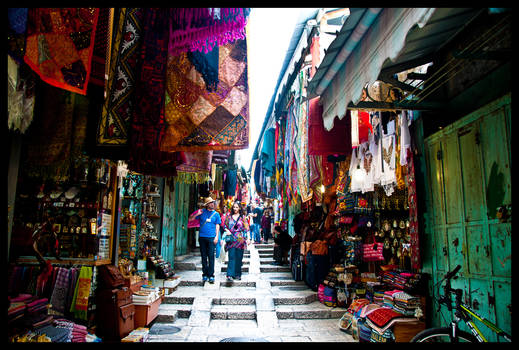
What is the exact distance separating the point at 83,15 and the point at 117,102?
2.93 ft

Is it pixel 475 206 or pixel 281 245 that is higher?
pixel 475 206

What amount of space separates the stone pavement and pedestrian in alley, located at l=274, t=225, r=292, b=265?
2539mm

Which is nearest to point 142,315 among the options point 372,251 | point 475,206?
point 372,251

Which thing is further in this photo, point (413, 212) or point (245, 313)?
point (245, 313)

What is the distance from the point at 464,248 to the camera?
416 centimetres

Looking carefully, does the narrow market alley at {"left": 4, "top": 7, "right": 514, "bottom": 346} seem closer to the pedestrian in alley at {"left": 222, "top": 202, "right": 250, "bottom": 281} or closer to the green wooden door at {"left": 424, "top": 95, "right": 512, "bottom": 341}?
the green wooden door at {"left": 424, "top": 95, "right": 512, "bottom": 341}

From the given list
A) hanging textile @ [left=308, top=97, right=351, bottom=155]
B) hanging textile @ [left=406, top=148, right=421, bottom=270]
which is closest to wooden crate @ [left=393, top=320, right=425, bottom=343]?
hanging textile @ [left=406, top=148, right=421, bottom=270]

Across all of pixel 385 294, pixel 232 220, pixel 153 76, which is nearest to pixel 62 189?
pixel 153 76

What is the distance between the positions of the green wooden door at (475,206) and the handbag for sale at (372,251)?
234 centimetres

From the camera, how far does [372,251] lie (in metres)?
7.37

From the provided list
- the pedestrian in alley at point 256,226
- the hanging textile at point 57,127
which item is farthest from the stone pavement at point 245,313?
the pedestrian in alley at point 256,226

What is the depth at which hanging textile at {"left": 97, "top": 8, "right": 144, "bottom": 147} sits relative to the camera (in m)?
3.57

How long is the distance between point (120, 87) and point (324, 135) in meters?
3.62

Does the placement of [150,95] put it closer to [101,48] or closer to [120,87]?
[120,87]
